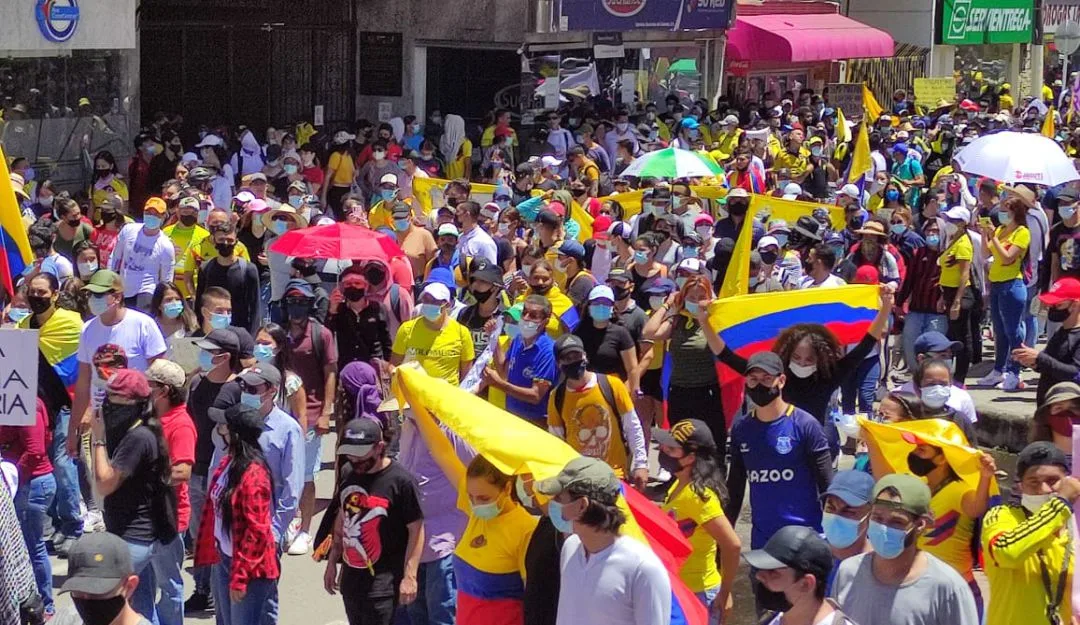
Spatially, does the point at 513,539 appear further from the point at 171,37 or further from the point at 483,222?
the point at 171,37

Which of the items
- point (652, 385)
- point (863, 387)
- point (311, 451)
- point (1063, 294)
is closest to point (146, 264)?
point (311, 451)

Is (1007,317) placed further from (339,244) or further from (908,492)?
(908,492)

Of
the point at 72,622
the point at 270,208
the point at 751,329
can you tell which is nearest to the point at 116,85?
the point at 270,208

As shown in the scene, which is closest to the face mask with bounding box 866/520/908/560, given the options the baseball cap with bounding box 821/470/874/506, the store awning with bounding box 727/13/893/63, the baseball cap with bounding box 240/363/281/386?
the baseball cap with bounding box 821/470/874/506

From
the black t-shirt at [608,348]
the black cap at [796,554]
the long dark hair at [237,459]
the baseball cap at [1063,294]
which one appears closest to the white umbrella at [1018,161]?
the baseball cap at [1063,294]

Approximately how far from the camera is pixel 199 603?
796 centimetres

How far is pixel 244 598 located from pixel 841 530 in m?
2.38

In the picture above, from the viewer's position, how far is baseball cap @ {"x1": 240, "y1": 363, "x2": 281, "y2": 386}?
7.05 meters

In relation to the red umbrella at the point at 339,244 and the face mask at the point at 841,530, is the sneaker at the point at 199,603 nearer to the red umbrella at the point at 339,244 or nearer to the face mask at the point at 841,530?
the red umbrella at the point at 339,244

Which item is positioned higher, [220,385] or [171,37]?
[171,37]

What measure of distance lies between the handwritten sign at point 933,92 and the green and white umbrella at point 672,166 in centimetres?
1923

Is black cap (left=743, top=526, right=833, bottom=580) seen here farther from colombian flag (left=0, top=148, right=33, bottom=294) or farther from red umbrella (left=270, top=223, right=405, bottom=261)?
red umbrella (left=270, top=223, right=405, bottom=261)

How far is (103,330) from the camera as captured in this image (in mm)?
8656

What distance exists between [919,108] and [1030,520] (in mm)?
27192
